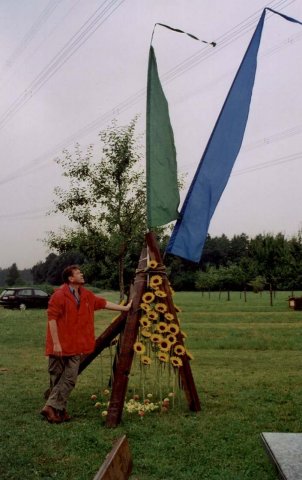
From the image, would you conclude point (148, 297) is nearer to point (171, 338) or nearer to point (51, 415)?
point (171, 338)

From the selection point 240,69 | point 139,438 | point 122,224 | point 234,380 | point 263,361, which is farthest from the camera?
point 122,224

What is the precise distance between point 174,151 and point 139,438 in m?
3.46

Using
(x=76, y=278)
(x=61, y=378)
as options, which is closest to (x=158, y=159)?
(x=76, y=278)

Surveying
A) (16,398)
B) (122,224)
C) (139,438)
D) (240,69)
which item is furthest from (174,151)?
(122,224)

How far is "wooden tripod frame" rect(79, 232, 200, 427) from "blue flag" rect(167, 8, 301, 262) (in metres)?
0.45

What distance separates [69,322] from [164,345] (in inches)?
46.5

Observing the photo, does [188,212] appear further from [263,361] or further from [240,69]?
[263,361]

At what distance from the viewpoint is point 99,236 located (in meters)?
24.6

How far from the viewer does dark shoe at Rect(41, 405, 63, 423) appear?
20.9 feet

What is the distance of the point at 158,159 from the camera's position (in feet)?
22.6

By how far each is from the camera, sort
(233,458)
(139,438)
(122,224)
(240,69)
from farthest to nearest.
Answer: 1. (122,224)
2. (240,69)
3. (139,438)
4. (233,458)

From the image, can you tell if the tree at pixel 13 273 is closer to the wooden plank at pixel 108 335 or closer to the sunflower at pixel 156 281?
the wooden plank at pixel 108 335

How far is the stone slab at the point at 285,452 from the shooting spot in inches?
172

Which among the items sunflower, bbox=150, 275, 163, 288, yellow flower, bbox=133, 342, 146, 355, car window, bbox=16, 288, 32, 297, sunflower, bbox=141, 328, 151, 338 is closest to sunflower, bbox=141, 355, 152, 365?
yellow flower, bbox=133, 342, 146, 355
